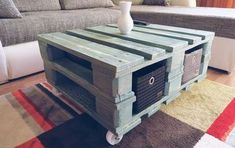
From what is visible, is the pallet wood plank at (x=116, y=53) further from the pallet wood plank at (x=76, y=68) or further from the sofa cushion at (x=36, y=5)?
the sofa cushion at (x=36, y=5)

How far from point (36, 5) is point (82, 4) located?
494 mm

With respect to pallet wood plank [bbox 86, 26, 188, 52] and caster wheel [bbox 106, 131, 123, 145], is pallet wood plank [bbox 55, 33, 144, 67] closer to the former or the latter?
pallet wood plank [bbox 86, 26, 188, 52]

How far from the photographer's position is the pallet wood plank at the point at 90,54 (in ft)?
2.37

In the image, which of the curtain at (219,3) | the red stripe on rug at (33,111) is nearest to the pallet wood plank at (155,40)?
the red stripe on rug at (33,111)

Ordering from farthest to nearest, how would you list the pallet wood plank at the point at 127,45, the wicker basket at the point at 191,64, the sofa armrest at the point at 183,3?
1. the sofa armrest at the point at 183,3
2. the wicker basket at the point at 191,64
3. the pallet wood plank at the point at 127,45

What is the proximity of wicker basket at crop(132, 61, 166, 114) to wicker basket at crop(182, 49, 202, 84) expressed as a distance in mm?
204

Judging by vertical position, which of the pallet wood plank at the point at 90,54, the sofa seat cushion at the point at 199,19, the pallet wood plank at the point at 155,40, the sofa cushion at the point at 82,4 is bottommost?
the pallet wood plank at the point at 90,54

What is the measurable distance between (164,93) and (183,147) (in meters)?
0.27

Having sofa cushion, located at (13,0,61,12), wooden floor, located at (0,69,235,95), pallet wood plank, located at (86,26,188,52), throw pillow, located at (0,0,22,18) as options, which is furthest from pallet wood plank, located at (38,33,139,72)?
sofa cushion, located at (13,0,61,12)

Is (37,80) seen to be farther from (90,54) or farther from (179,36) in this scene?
(179,36)

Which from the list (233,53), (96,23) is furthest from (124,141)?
(96,23)

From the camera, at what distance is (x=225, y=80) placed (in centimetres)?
145

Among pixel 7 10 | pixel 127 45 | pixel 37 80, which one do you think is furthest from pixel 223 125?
pixel 7 10

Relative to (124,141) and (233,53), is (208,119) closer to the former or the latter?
(124,141)
